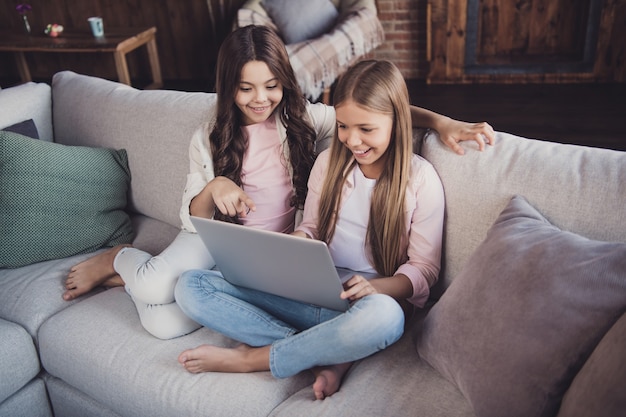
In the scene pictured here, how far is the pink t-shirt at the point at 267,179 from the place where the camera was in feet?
5.79

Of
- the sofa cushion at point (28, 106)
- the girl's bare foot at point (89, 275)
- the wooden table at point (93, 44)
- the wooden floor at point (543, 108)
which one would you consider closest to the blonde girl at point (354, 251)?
the girl's bare foot at point (89, 275)

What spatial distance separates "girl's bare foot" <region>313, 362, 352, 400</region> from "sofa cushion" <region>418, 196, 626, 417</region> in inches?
8.7

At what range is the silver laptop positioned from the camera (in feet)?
3.96

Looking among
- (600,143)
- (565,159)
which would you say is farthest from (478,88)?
(565,159)

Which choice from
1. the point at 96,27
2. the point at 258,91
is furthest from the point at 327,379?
the point at 96,27

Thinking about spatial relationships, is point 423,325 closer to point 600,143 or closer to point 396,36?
point 600,143

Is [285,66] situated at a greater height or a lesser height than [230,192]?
greater

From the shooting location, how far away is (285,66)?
1.66m

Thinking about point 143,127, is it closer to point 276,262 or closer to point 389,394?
point 276,262

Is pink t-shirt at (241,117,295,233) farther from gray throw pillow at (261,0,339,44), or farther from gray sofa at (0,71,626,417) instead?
gray throw pillow at (261,0,339,44)

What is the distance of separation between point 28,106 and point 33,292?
2.58 ft

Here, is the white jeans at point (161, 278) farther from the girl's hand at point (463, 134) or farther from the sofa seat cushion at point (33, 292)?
the girl's hand at point (463, 134)

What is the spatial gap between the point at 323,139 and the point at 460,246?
60cm

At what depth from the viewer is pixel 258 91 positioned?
1.63m
